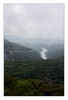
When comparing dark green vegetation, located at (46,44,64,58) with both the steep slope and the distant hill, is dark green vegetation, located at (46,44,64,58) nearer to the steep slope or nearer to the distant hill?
the steep slope

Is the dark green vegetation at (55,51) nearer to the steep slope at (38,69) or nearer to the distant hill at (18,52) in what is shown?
the steep slope at (38,69)

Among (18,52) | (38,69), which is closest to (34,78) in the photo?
(38,69)

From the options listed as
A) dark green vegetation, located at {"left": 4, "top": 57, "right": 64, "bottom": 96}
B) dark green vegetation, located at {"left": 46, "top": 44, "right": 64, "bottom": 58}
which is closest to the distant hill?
dark green vegetation, located at {"left": 4, "top": 57, "right": 64, "bottom": 96}

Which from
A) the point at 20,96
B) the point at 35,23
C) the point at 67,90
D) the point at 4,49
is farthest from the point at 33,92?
the point at 35,23

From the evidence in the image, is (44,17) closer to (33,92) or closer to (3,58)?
(3,58)

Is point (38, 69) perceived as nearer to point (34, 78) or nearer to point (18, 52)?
point (34, 78)

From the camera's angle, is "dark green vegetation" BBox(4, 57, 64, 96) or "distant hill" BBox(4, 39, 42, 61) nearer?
"dark green vegetation" BBox(4, 57, 64, 96)

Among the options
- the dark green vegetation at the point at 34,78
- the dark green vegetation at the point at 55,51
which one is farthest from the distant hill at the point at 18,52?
the dark green vegetation at the point at 55,51
